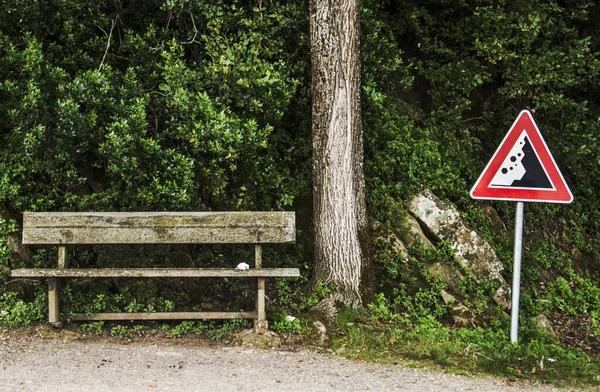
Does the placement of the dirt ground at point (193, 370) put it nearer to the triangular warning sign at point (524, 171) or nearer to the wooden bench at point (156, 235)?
the wooden bench at point (156, 235)

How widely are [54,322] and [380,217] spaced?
11.8 feet

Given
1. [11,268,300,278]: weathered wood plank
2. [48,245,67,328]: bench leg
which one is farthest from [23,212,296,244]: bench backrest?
[11,268,300,278]: weathered wood plank

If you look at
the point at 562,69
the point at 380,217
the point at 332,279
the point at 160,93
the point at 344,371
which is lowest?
the point at 344,371

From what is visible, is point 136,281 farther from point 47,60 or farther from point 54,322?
point 47,60

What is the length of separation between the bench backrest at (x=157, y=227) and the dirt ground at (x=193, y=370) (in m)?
0.92

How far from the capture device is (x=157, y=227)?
595cm

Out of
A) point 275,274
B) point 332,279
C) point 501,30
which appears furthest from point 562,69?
point 275,274

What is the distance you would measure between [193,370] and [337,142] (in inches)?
100

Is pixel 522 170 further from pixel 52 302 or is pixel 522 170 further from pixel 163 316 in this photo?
pixel 52 302

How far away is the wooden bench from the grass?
2.81 feet

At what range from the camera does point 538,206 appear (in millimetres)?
8969

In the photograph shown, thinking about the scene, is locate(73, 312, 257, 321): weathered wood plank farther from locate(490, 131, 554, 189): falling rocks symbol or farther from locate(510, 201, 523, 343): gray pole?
locate(490, 131, 554, 189): falling rocks symbol

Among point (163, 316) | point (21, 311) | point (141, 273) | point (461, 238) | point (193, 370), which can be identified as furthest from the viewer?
point (461, 238)

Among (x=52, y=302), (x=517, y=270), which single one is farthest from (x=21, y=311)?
(x=517, y=270)
